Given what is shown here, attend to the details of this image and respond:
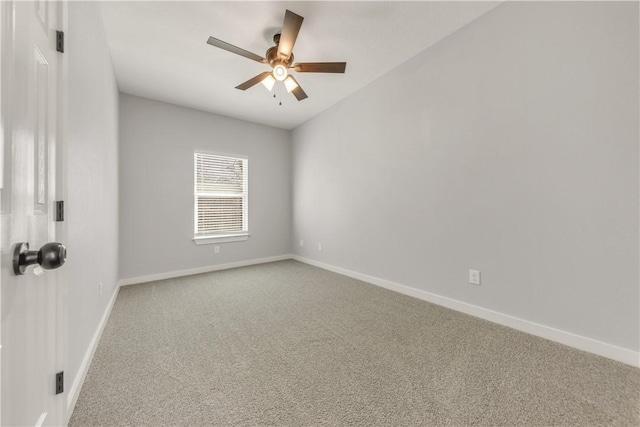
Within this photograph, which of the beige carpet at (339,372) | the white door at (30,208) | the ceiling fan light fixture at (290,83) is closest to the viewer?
the white door at (30,208)

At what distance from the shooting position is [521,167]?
2033 mm

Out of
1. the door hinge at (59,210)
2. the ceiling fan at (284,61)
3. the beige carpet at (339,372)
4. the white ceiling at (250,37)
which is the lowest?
the beige carpet at (339,372)

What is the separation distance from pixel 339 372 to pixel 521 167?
6.76 feet

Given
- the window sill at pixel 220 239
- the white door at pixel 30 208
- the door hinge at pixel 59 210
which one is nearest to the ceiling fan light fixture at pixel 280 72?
the white door at pixel 30 208

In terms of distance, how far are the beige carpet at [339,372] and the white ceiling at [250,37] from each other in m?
2.62

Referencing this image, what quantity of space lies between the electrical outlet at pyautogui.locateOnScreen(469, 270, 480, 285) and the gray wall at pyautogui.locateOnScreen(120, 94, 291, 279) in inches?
134

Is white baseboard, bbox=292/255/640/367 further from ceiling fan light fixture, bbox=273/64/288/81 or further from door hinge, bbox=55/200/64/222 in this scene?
door hinge, bbox=55/200/64/222

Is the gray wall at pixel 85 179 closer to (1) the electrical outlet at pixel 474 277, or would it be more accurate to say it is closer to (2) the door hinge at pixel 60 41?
(2) the door hinge at pixel 60 41

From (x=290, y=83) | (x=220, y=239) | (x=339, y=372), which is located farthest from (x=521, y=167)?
(x=220, y=239)

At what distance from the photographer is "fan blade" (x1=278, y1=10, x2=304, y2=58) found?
1856 mm

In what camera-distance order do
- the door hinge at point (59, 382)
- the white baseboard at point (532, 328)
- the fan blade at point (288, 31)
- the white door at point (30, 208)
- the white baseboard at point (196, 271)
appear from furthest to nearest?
the white baseboard at point (196, 271)
the fan blade at point (288, 31)
the white baseboard at point (532, 328)
the door hinge at point (59, 382)
the white door at point (30, 208)

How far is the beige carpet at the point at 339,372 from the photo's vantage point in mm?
1231

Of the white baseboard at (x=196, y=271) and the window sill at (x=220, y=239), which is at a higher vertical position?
the window sill at (x=220, y=239)

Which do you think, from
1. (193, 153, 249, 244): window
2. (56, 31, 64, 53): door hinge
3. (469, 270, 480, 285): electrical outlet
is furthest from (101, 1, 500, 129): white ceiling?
(469, 270, 480, 285): electrical outlet
